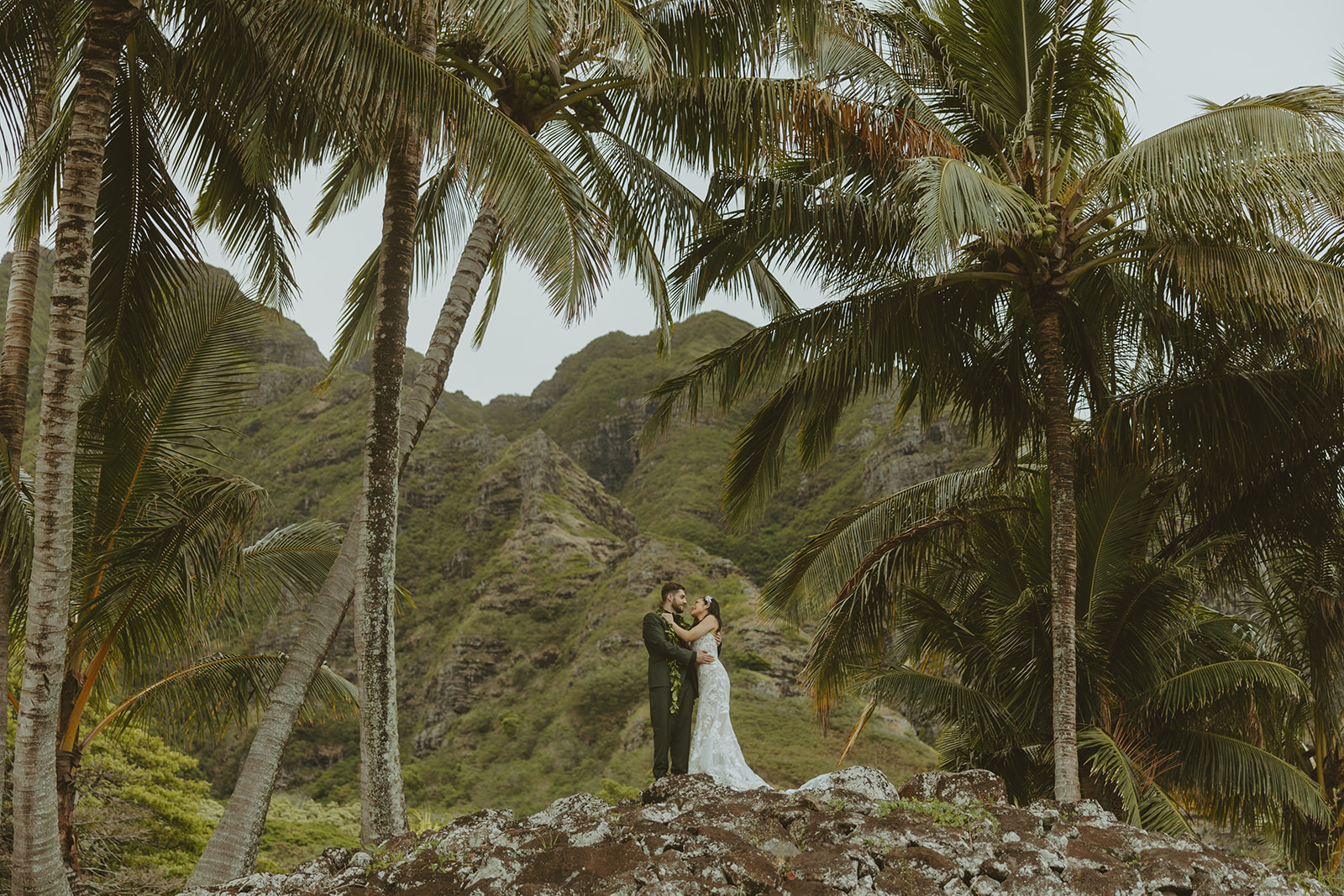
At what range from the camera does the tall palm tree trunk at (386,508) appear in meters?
6.41

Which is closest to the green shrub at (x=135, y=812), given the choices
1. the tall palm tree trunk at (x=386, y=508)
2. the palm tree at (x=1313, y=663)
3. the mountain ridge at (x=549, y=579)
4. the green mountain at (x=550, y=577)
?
the tall palm tree trunk at (x=386, y=508)

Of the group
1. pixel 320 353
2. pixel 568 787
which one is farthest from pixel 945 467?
pixel 320 353

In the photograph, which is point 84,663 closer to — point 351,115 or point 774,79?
point 351,115

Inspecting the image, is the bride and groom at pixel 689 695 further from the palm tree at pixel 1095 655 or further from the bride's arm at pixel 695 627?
the palm tree at pixel 1095 655

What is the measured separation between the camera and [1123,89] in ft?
28.4

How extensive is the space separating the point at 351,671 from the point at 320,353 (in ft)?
134

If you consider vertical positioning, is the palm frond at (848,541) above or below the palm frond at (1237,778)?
above

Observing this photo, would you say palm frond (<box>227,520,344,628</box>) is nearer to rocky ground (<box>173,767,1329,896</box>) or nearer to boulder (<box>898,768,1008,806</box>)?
rocky ground (<box>173,767,1329,896</box>)

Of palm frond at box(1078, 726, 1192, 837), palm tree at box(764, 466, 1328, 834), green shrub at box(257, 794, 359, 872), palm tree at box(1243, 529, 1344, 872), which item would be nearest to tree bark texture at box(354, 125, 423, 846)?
palm tree at box(764, 466, 1328, 834)

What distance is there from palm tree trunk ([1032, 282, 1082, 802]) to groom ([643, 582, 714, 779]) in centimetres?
280

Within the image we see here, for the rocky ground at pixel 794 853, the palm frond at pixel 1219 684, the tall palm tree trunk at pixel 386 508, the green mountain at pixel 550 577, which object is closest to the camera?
the rocky ground at pixel 794 853

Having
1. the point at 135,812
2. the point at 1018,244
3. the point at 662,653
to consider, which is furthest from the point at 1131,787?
the point at 135,812

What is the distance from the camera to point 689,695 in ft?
21.5

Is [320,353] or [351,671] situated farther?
[320,353]
